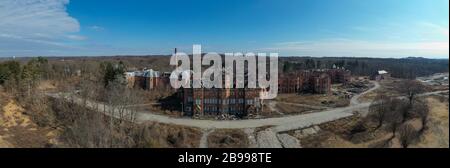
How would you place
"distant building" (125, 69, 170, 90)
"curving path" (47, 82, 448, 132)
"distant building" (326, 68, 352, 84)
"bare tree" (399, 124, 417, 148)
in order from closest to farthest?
1. "bare tree" (399, 124, 417, 148)
2. "curving path" (47, 82, 448, 132)
3. "distant building" (125, 69, 170, 90)
4. "distant building" (326, 68, 352, 84)

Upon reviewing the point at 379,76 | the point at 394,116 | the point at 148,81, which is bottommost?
the point at 394,116

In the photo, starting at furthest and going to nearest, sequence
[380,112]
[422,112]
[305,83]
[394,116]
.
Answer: [305,83], [380,112], [422,112], [394,116]

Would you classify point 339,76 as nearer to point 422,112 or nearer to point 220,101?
point 422,112

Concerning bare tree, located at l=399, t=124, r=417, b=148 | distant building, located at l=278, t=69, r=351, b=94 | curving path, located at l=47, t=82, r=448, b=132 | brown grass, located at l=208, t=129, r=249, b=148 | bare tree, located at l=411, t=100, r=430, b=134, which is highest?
distant building, located at l=278, t=69, r=351, b=94

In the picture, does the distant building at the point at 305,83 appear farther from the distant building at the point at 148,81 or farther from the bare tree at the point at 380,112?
the bare tree at the point at 380,112

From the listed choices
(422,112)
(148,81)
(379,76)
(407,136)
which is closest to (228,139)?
(407,136)

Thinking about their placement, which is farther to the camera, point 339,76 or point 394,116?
point 339,76

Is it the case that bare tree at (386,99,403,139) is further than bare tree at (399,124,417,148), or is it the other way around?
bare tree at (386,99,403,139)

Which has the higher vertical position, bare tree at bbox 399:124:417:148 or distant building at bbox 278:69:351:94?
distant building at bbox 278:69:351:94

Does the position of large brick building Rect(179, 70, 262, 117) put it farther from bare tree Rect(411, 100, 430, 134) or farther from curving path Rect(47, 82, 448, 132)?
bare tree Rect(411, 100, 430, 134)

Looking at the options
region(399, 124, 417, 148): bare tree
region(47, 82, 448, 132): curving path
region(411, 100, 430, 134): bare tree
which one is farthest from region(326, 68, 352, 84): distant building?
region(399, 124, 417, 148): bare tree

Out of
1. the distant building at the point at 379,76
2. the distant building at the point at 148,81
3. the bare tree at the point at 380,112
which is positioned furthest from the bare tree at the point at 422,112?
the distant building at the point at 379,76
